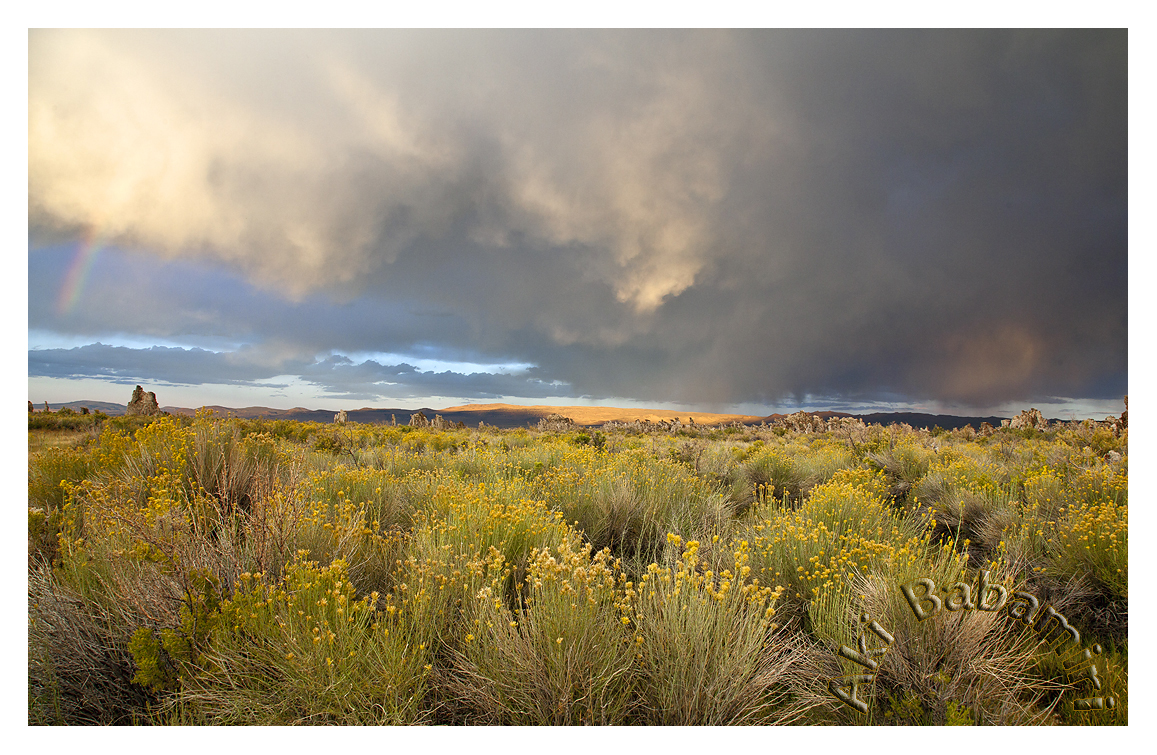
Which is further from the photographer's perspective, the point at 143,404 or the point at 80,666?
the point at 143,404

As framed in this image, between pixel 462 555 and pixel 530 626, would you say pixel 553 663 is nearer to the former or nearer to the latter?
pixel 530 626

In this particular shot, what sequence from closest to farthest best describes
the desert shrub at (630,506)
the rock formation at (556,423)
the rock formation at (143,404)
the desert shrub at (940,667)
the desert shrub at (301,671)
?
the desert shrub at (301,671) → the desert shrub at (940,667) → the desert shrub at (630,506) → the rock formation at (143,404) → the rock formation at (556,423)

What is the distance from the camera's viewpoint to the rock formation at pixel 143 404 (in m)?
5.21

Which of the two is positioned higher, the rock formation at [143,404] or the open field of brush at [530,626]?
the rock formation at [143,404]

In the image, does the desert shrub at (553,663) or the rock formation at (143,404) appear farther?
the rock formation at (143,404)

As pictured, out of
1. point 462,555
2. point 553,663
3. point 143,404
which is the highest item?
point 143,404

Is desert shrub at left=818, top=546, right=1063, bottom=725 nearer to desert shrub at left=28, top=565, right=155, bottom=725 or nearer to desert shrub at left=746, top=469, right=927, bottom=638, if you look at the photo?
desert shrub at left=746, top=469, right=927, bottom=638

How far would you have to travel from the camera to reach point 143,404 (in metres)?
5.75

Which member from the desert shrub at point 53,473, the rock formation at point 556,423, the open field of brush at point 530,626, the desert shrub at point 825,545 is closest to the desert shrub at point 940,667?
the open field of brush at point 530,626

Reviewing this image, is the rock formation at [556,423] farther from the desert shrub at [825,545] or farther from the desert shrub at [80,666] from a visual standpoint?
the desert shrub at [80,666]

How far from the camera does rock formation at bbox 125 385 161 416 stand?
5.21m

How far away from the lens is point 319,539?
3410mm

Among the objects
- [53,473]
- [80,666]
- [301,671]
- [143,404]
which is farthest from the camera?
[143,404]

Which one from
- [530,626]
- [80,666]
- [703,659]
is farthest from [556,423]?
[703,659]
